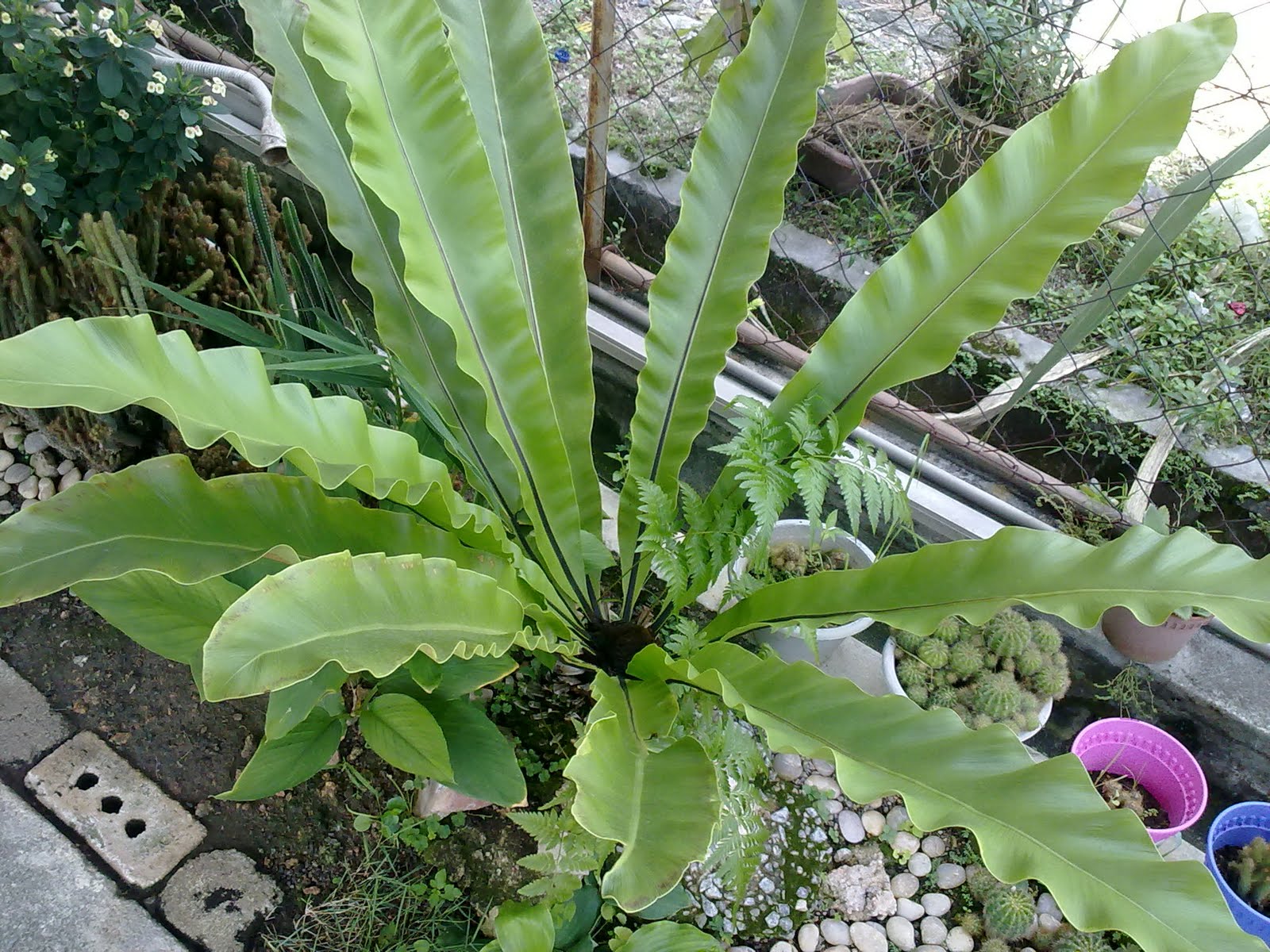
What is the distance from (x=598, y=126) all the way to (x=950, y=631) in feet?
3.71

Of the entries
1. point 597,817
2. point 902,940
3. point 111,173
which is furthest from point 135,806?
point 902,940

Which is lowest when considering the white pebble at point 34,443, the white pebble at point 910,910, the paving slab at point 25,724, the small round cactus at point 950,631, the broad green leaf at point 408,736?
the paving slab at point 25,724

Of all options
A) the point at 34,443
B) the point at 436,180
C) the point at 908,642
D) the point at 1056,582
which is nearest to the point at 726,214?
the point at 436,180

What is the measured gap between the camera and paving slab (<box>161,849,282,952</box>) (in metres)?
1.21

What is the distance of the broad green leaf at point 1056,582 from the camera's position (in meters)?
0.89

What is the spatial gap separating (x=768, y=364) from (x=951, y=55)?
2.99 ft

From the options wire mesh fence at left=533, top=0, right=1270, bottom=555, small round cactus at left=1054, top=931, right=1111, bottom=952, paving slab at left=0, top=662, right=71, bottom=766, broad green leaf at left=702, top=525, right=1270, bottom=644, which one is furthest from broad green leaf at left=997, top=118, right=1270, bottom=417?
paving slab at left=0, top=662, right=71, bottom=766

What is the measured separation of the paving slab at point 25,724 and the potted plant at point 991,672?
1.34 meters

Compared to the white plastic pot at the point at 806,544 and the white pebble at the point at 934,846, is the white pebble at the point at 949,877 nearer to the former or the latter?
the white pebble at the point at 934,846

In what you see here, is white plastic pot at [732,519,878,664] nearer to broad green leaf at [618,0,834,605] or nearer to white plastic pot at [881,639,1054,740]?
white plastic pot at [881,639,1054,740]

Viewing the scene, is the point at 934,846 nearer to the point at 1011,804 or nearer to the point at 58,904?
the point at 1011,804

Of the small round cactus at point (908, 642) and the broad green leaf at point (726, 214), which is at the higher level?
the broad green leaf at point (726, 214)

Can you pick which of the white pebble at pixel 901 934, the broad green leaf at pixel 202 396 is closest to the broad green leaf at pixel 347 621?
the broad green leaf at pixel 202 396

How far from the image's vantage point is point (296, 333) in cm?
140
